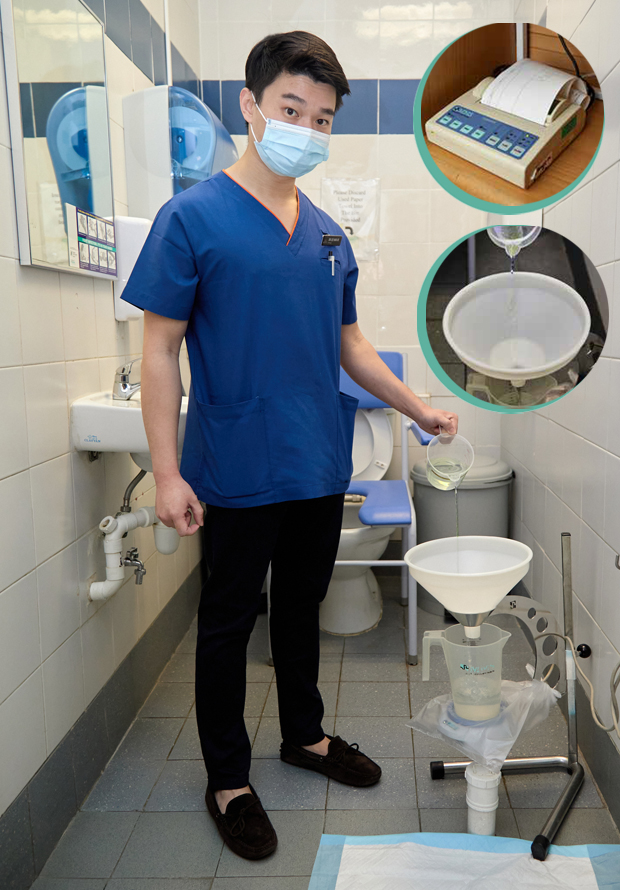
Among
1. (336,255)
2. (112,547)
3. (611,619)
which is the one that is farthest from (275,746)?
(336,255)

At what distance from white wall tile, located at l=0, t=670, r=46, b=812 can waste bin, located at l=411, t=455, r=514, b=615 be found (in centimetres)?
148

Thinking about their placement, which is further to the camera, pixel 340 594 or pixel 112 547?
pixel 340 594

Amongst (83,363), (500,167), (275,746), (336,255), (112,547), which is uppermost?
(500,167)

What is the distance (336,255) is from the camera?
4.77ft

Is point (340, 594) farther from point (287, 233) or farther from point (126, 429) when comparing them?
point (287, 233)

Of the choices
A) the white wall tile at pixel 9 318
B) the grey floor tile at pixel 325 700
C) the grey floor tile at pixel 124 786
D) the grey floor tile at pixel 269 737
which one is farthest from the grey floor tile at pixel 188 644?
the white wall tile at pixel 9 318

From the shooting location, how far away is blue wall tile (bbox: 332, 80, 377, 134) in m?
2.37

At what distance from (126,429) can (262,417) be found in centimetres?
37

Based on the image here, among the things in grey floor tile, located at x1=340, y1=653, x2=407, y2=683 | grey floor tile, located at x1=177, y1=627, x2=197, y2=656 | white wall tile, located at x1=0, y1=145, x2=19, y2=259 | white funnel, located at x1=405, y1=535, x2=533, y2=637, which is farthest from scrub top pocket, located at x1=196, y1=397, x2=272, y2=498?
grey floor tile, located at x1=177, y1=627, x2=197, y2=656

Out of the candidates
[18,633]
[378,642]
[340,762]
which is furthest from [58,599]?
[378,642]

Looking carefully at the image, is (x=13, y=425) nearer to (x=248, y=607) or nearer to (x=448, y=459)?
(x=248, y=607)

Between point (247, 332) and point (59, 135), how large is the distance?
59cm

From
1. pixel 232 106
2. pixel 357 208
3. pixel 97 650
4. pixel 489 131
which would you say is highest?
pixel 232 106

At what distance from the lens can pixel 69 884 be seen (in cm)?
132
